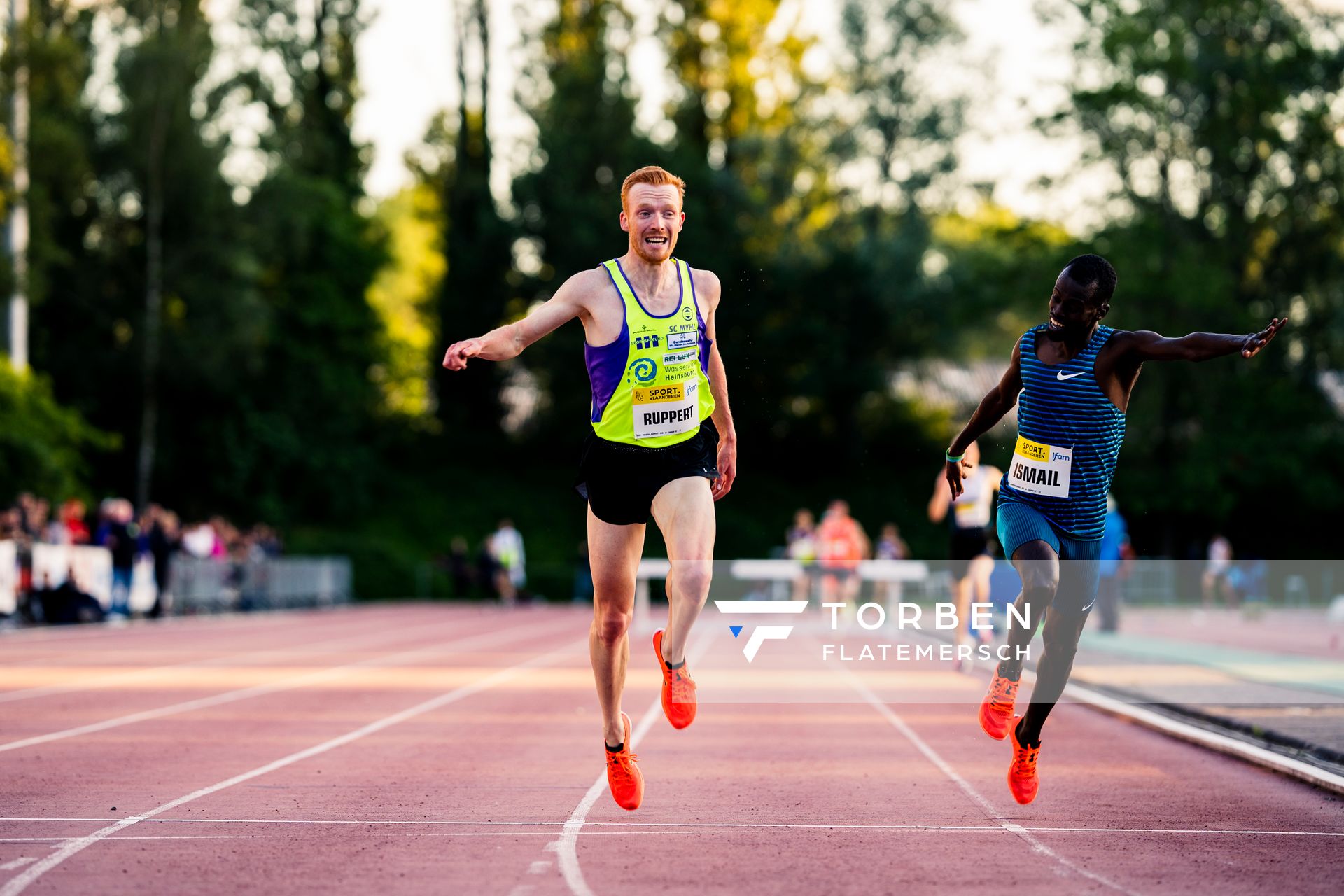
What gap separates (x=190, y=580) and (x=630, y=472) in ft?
79.4

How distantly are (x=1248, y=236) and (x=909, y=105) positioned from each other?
39.8ft

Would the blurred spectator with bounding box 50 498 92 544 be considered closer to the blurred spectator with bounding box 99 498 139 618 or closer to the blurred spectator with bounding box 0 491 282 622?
the blurred spectator with bounding box 0 491 282 622

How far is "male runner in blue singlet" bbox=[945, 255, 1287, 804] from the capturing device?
7.31 meters

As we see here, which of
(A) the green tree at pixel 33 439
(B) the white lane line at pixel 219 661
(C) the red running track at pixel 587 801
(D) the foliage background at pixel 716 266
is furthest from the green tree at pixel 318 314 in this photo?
(C) the red running track at pixel 587 801

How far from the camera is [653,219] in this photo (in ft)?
23.1

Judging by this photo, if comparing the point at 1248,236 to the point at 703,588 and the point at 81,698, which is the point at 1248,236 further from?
the point at 703,588

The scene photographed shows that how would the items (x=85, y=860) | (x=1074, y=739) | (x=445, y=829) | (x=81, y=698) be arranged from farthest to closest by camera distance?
(x=81, y=698) < (x=1074, y=739) < (x=445, y=829) < (x=85, y=860)

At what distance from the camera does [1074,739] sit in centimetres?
1137

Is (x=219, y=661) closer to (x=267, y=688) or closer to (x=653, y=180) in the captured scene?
(x=267, y=688)

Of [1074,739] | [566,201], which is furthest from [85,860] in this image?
[566,201]

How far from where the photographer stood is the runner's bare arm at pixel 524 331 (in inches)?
254

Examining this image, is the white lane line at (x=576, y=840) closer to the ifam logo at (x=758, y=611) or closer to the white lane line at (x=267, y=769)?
the white lane line at (x=267, y=769)

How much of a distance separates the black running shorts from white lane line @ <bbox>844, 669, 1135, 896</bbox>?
197 cm

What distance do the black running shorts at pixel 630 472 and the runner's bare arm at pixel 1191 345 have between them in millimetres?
1856
